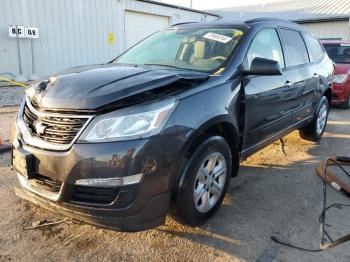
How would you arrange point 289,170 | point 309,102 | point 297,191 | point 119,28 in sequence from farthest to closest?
point 119,28
point 309,102
point 289,170
point 297,191

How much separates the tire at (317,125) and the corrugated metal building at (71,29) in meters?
8.05

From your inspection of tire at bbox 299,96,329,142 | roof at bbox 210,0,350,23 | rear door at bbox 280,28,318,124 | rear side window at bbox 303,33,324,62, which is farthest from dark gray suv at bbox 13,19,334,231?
roof at bbox 210,0,350,23

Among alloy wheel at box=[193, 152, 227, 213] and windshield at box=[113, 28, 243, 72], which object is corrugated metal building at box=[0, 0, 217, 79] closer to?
windshield at box=[113, 28, 243, 72]

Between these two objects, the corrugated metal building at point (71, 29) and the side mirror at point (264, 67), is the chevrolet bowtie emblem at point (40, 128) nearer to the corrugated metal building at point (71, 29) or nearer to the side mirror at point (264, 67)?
the side mirror at point (264, 67)

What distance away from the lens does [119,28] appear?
41.5ft

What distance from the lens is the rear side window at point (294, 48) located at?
13.8 ft

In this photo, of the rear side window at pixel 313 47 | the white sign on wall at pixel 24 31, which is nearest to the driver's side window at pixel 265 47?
the rear side window at pixel 313 47

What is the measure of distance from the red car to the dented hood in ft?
21.7

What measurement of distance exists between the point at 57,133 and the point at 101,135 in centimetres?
35

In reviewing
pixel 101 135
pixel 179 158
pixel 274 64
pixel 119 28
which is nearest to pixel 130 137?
pixel 101 135

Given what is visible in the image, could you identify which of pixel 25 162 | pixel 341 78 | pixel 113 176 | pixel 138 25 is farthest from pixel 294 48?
pixel 138 25

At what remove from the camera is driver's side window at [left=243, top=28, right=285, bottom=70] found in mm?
3392

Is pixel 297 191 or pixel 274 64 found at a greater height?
pixel 274 64

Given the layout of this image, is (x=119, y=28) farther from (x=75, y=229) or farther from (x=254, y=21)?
(x=75, y=229)
